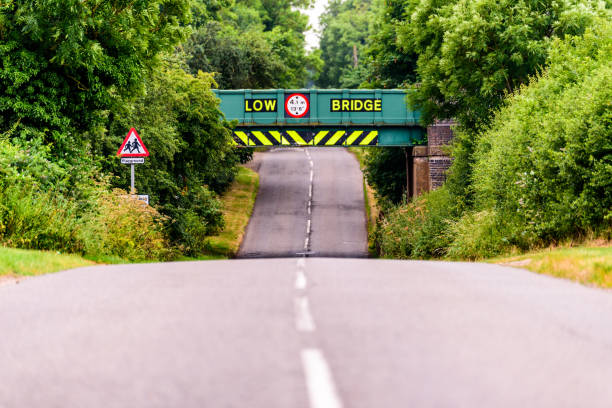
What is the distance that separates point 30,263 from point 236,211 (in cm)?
3716

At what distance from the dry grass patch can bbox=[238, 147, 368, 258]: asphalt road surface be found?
50cm

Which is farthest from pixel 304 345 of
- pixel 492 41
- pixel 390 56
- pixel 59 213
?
pixel 390 56

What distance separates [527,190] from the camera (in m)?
21.1

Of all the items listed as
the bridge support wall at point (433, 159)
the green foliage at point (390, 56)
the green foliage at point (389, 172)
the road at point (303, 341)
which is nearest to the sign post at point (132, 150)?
the road at point (303, 341)

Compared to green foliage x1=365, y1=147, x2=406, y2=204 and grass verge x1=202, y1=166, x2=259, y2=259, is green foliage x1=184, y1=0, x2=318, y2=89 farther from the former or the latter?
green foliage x1=365, y1=147, x2=406, y2=204

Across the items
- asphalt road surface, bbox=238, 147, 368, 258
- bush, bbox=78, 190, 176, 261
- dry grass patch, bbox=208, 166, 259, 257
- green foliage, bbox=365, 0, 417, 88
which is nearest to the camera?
bush, bbox=78, 190, 176, 261

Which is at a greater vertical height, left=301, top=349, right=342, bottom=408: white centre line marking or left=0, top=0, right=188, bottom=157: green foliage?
left=0, top=0, right=188, bottom=157: green foliage

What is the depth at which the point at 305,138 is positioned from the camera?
39.5 meters

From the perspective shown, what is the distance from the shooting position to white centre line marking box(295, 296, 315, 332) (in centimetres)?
602

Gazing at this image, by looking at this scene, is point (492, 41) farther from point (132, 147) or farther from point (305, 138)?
point (132, 147)

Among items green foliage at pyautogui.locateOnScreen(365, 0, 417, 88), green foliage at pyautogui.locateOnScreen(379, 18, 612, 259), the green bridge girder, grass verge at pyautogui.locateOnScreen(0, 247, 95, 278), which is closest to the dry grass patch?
the green bridge girder

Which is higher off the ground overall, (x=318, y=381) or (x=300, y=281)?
(x=318, y=381)

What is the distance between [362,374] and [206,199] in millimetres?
33173

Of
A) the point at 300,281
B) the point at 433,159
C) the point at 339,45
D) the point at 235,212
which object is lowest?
the point at 235,212
